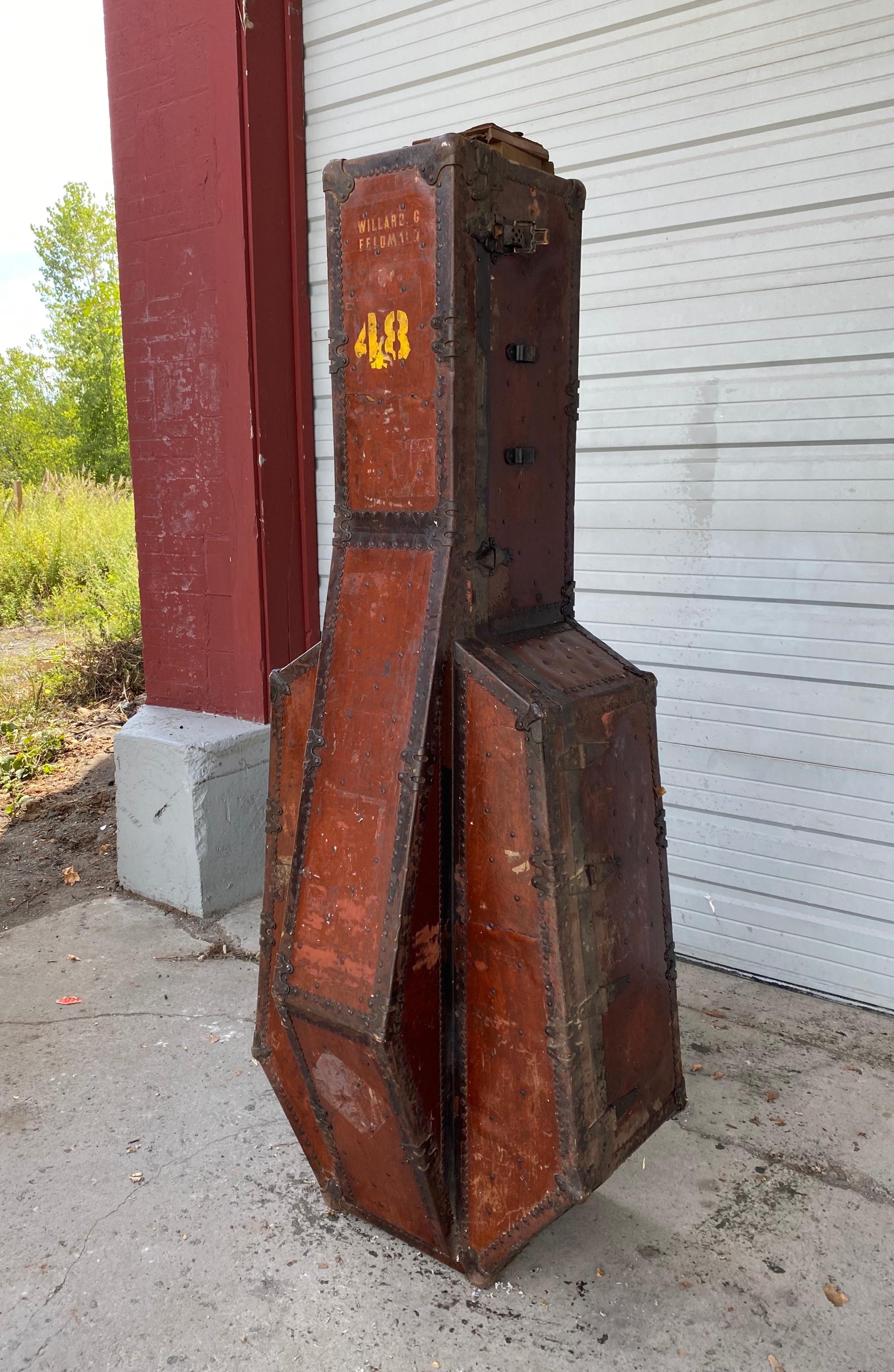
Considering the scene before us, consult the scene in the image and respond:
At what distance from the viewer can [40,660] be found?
8.36 metres

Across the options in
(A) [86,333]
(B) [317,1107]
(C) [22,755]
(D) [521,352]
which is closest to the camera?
(D) [521,352]

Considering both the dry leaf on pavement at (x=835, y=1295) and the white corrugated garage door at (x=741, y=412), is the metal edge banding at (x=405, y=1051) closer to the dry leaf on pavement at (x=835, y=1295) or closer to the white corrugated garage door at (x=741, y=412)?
the dry leaf on pavement at (x=835, y=1295)

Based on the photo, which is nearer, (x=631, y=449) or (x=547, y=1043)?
(x=547, y=1043)

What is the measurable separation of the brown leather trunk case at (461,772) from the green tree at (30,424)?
31233 millimetres

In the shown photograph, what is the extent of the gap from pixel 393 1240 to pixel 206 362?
147 inches

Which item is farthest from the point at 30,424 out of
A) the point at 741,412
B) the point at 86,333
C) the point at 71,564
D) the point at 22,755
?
the point at 741,412

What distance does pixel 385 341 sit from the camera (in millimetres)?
2119

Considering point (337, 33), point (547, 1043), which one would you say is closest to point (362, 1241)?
point (547, 1043)

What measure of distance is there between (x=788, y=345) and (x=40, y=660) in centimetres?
698

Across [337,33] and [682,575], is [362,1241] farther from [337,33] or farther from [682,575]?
[337,33]

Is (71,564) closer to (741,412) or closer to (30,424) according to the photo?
(741,412)

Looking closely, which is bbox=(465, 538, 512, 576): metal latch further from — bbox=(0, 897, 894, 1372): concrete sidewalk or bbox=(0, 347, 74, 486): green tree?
bbox=(0, 347, 74, 486): green tree

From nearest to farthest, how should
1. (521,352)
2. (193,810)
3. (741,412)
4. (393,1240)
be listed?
(521,352) < (393,1240) < (741,412) < (193,810)

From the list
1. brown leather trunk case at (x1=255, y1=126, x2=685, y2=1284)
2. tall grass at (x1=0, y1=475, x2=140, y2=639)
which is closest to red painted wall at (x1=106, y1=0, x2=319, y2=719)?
brown leather trunk case at (x1=255, y1=126, x2=685, y2=1284)
